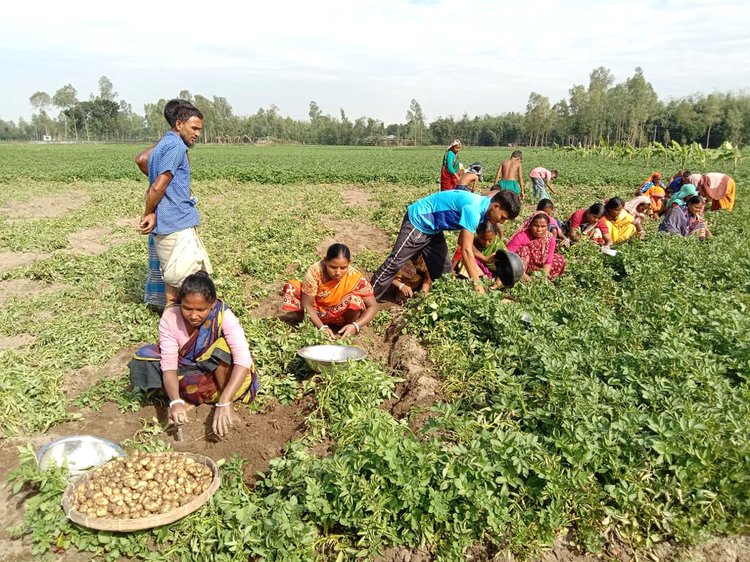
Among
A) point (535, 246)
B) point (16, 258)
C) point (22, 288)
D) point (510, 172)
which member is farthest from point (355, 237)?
point (16, 258)

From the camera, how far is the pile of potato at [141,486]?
245 centimetres

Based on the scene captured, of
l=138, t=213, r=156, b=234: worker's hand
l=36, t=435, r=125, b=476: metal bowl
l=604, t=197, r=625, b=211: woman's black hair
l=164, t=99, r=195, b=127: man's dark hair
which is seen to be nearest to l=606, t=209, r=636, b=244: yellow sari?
l=604, t=197, r=625, b=211: woman's black hair

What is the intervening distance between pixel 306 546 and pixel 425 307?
287 centimetres

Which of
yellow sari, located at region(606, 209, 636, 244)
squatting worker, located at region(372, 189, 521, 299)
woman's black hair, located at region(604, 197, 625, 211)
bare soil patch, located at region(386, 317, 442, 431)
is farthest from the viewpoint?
yellow sari, located at region(606, 209, 636, 244)

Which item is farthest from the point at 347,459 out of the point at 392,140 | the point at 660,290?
the point at 392,140

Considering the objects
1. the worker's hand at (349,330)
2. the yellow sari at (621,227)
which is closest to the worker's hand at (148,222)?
the worker's hand at (349,330)

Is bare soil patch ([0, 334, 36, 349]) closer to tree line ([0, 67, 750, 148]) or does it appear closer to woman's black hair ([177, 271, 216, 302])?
woman's black hair ([177, 271, 216, 302])

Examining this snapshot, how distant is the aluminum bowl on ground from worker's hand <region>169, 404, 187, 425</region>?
13.0 feet

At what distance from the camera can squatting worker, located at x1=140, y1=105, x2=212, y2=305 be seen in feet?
14.4

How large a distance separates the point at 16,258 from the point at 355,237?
5533mm

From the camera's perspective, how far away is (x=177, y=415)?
318 cm

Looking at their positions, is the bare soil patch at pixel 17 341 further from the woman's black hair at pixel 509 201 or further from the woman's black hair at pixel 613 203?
the woman's black hair at pixel 613 203

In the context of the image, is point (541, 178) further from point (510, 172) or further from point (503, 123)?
point (503, 123)

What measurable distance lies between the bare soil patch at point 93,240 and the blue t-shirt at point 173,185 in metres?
4.26
